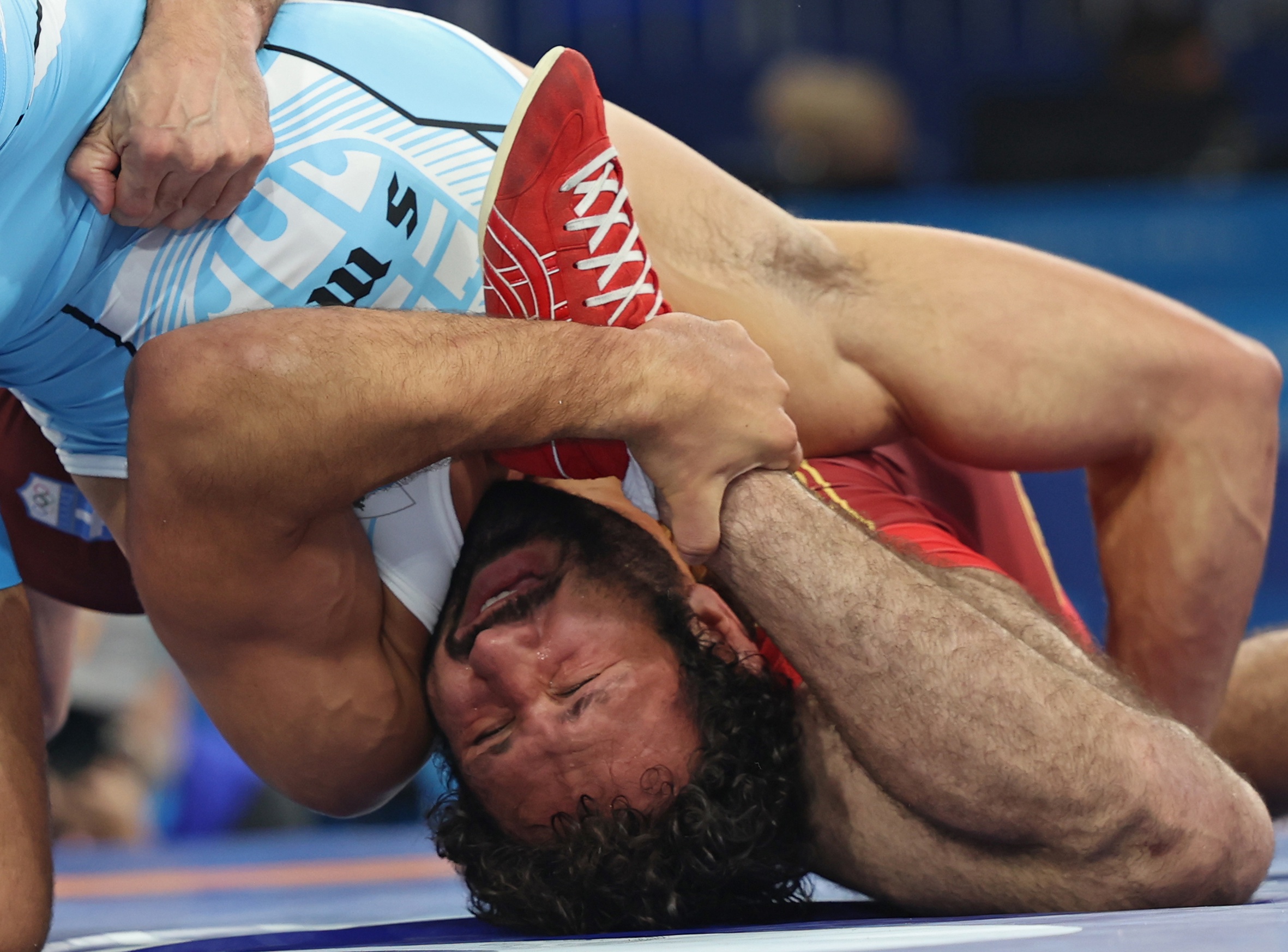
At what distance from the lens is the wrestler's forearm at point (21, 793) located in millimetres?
1758

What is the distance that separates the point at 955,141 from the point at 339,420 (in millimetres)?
4609

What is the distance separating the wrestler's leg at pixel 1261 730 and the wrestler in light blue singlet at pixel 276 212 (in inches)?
67.1

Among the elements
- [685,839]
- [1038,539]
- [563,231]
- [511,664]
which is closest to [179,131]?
[563,231]

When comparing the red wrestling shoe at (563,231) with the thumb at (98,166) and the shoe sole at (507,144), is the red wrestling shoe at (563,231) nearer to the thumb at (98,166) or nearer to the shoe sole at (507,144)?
the shoe sole at (507,144)

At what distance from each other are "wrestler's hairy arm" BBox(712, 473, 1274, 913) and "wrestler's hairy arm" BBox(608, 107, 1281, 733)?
15.0 inches

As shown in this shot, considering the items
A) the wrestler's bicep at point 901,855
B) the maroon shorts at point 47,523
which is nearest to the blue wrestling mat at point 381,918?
the wrestler's bicep at point 901,855

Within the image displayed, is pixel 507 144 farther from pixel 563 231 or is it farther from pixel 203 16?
pixel 203 16

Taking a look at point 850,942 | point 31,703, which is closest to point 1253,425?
point 850,942

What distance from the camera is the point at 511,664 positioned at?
6.26 feet

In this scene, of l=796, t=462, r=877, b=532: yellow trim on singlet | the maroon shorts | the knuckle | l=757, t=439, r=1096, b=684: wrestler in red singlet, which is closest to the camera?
the knuckle

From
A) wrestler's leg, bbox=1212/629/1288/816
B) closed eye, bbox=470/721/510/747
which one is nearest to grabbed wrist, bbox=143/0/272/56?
closed eye, bbox=470/721/510/747

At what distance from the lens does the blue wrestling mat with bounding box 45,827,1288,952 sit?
136cm

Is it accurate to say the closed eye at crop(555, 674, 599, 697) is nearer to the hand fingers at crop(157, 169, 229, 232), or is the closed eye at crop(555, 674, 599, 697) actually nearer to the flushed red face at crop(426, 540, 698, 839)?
the flushed red face at crop(426, 540, 698, 839)

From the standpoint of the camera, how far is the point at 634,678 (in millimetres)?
1913
